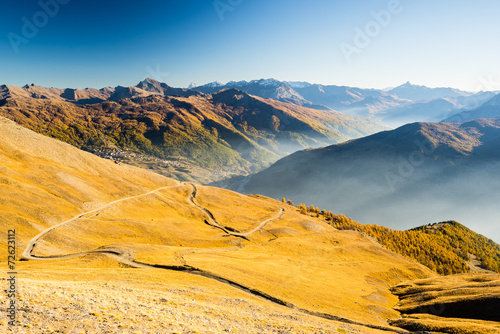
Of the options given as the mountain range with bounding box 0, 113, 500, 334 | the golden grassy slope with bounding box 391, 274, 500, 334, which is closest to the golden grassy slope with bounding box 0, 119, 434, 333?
the mountain range with bounding box 0, 113, 500, 334

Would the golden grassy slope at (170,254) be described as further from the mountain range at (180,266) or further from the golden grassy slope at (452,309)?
the golden grassy slope at (452,309)

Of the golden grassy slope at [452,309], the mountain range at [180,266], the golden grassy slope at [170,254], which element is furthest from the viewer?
the golden grassy slope at [452,309]

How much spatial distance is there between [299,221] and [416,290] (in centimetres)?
8712

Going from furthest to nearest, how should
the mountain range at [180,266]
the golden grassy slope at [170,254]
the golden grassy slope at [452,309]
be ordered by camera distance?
the golden grassy slope at [452,309] → the golden grassy slope at [170,254] → the mountain range at [180,266]

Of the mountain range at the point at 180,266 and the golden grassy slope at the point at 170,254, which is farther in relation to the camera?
the golden grassy slope at the point at 170,254

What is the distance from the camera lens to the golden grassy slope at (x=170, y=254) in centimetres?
3609

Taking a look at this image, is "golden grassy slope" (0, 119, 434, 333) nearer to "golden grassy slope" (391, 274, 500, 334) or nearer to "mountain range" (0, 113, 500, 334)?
"mountain range" (0, 113, 500, 334)

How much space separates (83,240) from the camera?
84750mm

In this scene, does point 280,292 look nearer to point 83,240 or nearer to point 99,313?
point 99,313

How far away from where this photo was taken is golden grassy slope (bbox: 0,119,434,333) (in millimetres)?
36094

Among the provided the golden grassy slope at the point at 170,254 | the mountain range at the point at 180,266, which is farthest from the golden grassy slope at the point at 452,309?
the golden grassy slope at the point at 170,254

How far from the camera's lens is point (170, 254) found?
3130 inches

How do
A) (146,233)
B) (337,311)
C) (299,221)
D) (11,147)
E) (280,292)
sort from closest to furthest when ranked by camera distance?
(337,311) → (280,292) → (146,233) → (11,147) → (299,221)

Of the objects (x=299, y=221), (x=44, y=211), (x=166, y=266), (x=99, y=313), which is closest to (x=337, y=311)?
(x=166, y=266)
